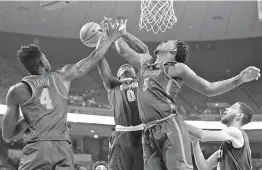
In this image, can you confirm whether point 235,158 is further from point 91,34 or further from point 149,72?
point 91,34

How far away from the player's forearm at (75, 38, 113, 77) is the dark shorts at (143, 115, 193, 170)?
2.81 ft

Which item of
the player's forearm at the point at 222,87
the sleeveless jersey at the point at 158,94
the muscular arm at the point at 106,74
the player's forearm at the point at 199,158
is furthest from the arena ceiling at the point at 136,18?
the player's forearm at the point at 222,87

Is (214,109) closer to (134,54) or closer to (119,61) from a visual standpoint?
(119,61)

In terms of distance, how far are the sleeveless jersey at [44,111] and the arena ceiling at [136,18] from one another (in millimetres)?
14852

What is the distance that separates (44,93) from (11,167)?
1455cm

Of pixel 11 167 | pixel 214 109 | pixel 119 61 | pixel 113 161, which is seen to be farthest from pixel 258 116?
pixel 113 161

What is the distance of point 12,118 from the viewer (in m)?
3.54

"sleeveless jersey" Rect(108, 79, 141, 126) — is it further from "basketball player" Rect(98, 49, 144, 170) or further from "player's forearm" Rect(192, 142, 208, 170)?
"player's forearm" Rect(192, 142, 208, 170)

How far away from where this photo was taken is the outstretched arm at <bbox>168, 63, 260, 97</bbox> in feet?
11.8

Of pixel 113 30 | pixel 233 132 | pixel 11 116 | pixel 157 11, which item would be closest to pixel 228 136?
pixel 233 132

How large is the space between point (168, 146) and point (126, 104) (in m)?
1.35

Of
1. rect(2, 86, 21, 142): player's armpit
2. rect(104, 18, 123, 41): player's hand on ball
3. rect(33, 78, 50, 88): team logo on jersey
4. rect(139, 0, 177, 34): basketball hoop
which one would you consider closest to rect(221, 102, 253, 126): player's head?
rect(104, 18, 123, 41): player's hand on ball

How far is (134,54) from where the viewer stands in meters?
4.32

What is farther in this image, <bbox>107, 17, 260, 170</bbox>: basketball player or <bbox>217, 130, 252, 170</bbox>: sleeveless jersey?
<bbox>217, 130, 252, 170</bbox>: sleeveless jersey
